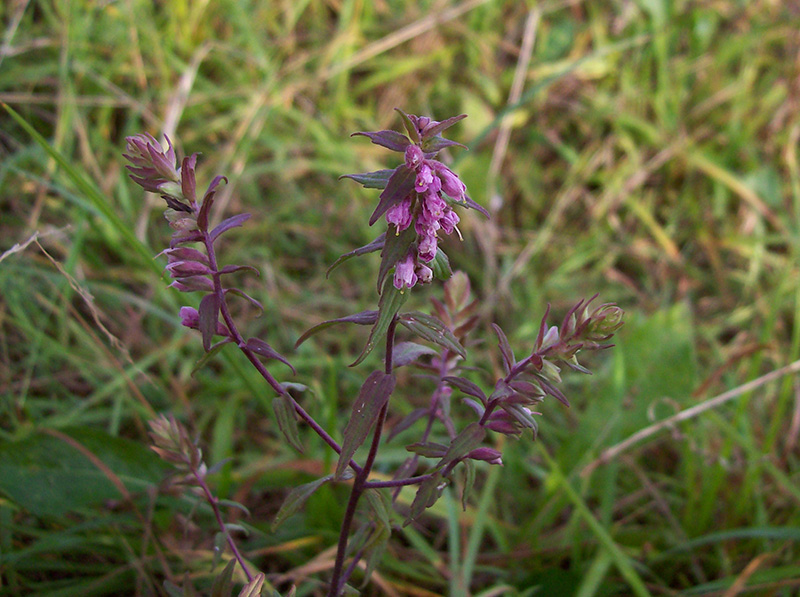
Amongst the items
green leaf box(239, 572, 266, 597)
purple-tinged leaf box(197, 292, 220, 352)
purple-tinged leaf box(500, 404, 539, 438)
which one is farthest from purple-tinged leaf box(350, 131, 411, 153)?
green leaf box(239, 572, 266, 597)

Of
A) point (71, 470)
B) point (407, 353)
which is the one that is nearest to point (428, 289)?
point (71, 470)

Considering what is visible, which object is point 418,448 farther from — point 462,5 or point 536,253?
point 462,5

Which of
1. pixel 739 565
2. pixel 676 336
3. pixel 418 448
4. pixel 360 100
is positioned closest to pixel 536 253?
pixel 676 336

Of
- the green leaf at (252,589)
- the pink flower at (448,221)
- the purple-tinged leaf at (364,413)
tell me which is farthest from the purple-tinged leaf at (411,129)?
the green leaf at (252,589)

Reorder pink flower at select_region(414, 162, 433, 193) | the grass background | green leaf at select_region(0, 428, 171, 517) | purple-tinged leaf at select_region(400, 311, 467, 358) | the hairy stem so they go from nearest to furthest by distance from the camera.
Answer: pink flower at select_region(414, 162, 433, 193) → purple-tinged leaf at select_region(400, 311, 467, 358) → the hairy stem → green leaf at select_region(0, 428, 171, 517) → the grass background

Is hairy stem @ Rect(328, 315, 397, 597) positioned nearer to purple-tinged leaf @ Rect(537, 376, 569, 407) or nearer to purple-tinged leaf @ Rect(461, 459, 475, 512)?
purple-tinged leaf @ Rect(461, 459, 475, 512)

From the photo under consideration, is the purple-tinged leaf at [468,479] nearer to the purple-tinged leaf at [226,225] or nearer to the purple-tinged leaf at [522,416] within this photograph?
the purple-tinged leaf at [522,416]

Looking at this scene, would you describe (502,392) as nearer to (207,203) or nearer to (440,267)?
(440,267)
